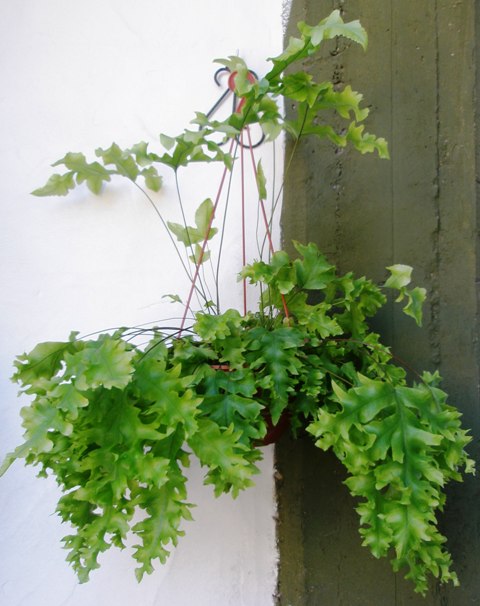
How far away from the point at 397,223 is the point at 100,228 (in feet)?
2.31

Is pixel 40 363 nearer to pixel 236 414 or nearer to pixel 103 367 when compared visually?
pixel 103 367

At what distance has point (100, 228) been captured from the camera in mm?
1124

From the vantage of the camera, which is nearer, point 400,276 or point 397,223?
point 400,276

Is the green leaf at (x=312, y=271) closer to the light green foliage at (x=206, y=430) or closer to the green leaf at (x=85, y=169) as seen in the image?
the light green foliage at (x=206, y=430)

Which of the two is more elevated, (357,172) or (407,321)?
(357,172)

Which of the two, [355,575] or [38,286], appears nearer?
[355,575]

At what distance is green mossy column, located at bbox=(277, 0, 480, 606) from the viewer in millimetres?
977

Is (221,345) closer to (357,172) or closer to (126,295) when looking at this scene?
(126,295)

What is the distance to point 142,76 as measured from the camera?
3.78ft

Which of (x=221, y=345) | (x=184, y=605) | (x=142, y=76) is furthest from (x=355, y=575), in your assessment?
(x=142, y=76)

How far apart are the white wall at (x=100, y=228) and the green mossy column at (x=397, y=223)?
0.11m

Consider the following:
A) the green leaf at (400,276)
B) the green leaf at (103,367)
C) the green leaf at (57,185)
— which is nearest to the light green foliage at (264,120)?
the green leaf at (57,185)

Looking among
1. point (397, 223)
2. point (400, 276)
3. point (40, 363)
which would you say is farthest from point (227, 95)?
point (40, 363)

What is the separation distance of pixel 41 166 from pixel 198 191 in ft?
1.30
